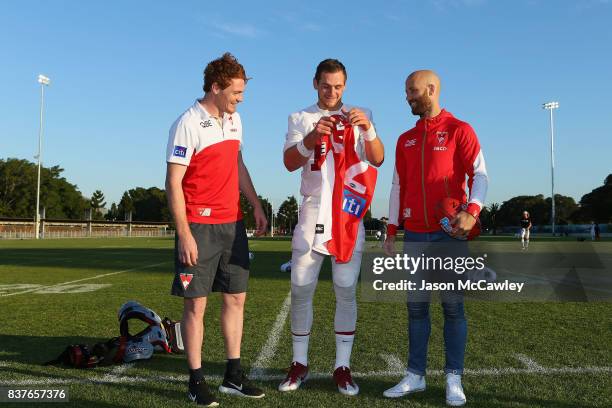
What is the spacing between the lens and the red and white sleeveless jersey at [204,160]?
354 centimetres

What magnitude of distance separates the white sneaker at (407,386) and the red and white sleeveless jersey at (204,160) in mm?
1585

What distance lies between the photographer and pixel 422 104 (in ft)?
12.6

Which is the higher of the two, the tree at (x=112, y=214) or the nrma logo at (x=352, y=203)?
the tree at (x=112, y=214)

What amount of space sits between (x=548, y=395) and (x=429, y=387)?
30.7 inches

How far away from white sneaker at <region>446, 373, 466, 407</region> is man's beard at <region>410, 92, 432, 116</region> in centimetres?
180

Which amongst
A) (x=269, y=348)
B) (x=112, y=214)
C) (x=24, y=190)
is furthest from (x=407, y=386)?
(x=112, y=214)

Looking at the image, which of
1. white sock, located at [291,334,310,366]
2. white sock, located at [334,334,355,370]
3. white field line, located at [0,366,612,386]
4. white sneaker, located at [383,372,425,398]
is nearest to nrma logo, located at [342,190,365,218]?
white sock, located at [334,334,355,370]

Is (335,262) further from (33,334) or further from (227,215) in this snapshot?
(33,334)

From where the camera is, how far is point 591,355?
15.9 ft

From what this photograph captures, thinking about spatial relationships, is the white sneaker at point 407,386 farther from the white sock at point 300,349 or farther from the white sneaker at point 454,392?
the white sock at point 300,349

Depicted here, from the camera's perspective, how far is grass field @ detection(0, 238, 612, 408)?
3682 millimetres

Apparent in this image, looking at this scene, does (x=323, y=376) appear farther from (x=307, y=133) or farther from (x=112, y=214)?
(x=112, y=214)

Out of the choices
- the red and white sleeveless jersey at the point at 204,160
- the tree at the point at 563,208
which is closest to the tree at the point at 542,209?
the tree at the point at 563,208

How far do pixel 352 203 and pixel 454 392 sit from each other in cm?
140
